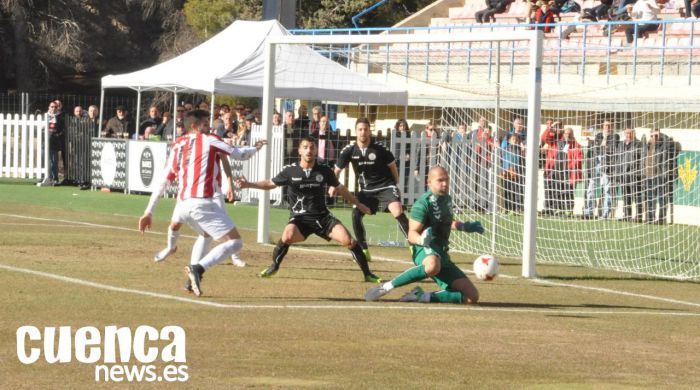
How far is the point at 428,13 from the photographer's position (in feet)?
139

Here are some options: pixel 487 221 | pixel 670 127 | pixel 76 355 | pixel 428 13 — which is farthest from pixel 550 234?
pixel 428 13

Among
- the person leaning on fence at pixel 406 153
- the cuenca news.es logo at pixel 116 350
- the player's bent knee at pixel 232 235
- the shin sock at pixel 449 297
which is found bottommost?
the cuenca news.es logo at pixel 116 350

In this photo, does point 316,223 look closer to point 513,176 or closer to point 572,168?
point 513,176

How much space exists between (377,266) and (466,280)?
375 centimetres

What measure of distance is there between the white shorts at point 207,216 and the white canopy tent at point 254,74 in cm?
1449

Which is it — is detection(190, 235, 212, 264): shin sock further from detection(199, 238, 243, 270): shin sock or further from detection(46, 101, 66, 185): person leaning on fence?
detection(46, 101, 66, 185): person leaning on fence

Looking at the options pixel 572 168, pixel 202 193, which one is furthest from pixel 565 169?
pixel 202 193

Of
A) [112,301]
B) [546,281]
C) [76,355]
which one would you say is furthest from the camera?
[546,281]

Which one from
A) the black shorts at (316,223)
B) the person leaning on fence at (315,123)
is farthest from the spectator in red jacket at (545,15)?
the black shorts at (316,223)

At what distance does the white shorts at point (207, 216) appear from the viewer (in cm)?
1378

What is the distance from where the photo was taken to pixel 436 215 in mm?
13680

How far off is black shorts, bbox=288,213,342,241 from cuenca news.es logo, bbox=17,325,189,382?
444cm

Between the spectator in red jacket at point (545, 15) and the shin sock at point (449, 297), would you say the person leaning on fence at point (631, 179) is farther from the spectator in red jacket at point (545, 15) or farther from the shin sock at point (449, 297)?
the spectator in red jacket at point (545, 15)

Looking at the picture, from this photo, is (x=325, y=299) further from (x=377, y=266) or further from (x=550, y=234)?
(x=550, y=234)
